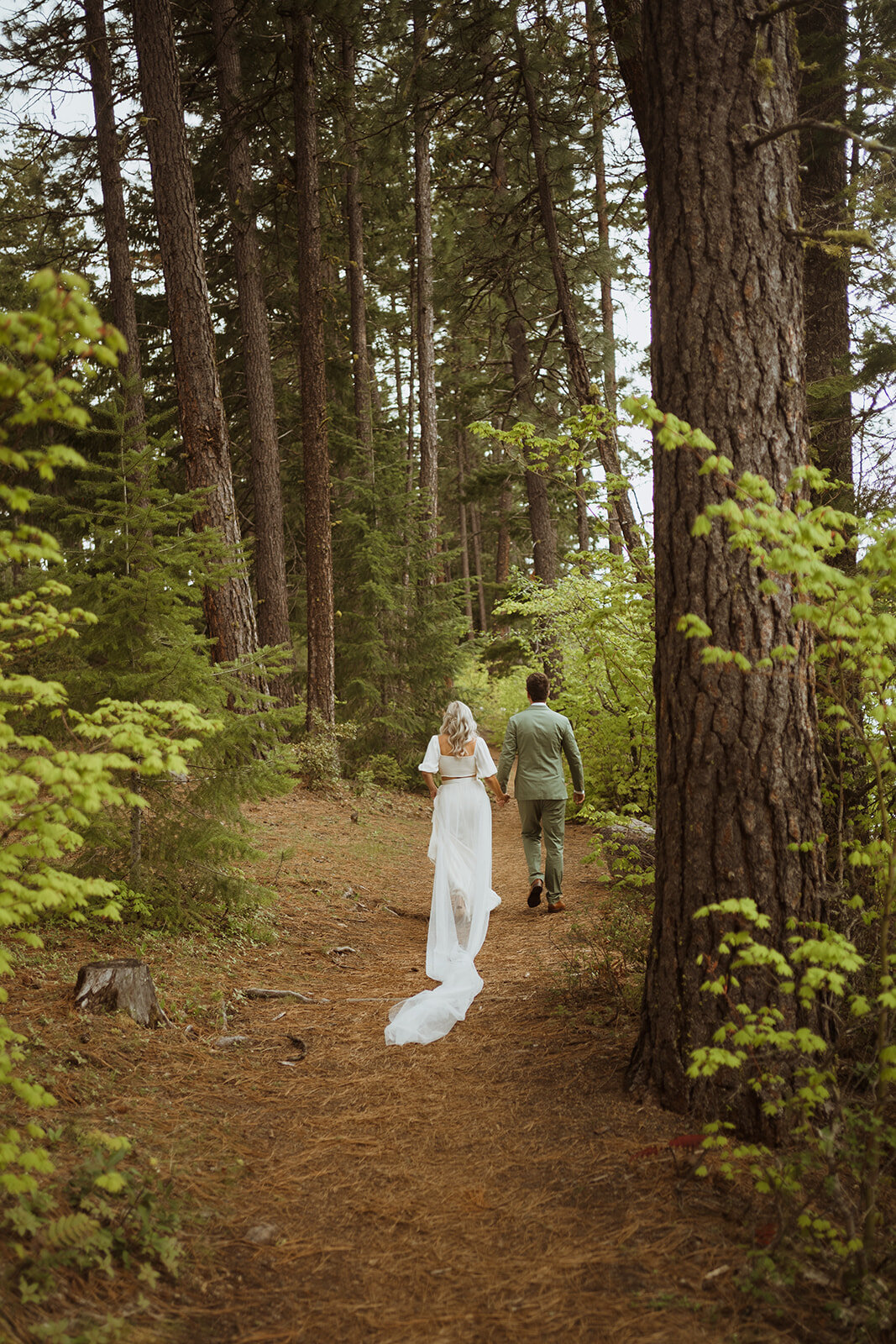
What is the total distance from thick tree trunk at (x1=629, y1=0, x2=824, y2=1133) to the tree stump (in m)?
2.54

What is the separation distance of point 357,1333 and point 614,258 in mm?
14080

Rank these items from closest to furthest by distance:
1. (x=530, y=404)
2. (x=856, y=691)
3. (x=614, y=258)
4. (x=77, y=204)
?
(x=856, y=691), (x=614, y=258), (x=77, y=204), (x=530, y=404)

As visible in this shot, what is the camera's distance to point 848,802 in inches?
152

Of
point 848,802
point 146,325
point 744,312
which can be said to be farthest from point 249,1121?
point 146,325

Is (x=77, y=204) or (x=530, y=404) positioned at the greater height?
(x=77, y=204)

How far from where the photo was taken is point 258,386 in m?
13.0

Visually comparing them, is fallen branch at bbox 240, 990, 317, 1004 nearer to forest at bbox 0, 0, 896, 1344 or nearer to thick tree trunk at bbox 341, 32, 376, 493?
forest at bbox 0, 0, 896, 1344

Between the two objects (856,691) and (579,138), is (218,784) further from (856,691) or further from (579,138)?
(579,138)

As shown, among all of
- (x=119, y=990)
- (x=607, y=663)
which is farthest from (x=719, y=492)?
(x=119, y=990)

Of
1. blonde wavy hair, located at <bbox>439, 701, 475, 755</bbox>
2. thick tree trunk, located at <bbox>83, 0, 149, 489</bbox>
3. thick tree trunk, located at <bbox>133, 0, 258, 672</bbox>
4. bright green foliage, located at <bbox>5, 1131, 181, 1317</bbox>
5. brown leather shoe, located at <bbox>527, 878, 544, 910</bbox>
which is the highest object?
thick tree trunk, located at <bbox>83, 0, 149, 489</bbox>

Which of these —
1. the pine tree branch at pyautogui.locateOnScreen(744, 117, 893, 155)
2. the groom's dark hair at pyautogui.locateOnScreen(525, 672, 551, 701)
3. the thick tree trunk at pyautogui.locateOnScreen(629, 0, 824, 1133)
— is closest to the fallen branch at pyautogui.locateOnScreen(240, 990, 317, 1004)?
the thick tree trunk at pyautogui.locateOnScreen(629, 0, 824, 1133)

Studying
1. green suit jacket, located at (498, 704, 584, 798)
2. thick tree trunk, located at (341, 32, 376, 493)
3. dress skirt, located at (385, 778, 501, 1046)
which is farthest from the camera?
thick tree trunk, located at (341, 32, 376, 493)

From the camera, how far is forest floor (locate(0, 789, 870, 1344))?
2424mm

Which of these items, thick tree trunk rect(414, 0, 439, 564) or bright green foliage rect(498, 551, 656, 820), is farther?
thick tree trunk rect(414, 0, 439, 564)
